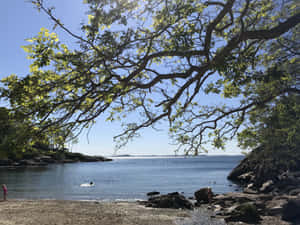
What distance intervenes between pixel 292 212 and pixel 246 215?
8.22 ft

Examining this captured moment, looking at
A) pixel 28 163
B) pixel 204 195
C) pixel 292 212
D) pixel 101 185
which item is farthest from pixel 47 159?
pixel 292 212

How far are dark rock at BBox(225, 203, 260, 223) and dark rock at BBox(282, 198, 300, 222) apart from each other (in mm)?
1535

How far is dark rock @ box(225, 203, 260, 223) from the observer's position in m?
15.8

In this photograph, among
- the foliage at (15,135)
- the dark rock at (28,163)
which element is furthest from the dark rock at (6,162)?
the foliage at (15,135)

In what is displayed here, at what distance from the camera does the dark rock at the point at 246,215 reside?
15.8 metres

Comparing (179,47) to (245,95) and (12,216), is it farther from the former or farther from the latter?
(12,216)

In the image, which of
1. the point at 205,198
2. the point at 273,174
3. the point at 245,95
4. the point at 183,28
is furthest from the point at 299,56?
the point at 273,174

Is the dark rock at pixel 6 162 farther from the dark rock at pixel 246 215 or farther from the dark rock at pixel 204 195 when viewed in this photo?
the dark rock at pixel 246 215

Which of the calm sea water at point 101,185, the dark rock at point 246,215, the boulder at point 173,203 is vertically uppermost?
the dark rock at point 246,215

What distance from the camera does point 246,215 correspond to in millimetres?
15953

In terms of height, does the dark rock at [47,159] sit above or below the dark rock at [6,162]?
above

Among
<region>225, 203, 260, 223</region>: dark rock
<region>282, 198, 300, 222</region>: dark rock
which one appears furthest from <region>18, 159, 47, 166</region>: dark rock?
<region>282, 198, 300, 222</region>: dark rock

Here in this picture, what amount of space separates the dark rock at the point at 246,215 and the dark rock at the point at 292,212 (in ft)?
5.04

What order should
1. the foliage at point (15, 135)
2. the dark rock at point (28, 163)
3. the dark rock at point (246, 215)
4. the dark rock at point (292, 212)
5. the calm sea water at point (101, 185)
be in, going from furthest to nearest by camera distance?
1. the dark rock at point (28, 163)
2. the calm sea water at point (101, 185)
3. the dark rock at point (246, 215)
4. the dark rock at point (292, 212)
5. the foliage at point (15, 135)
